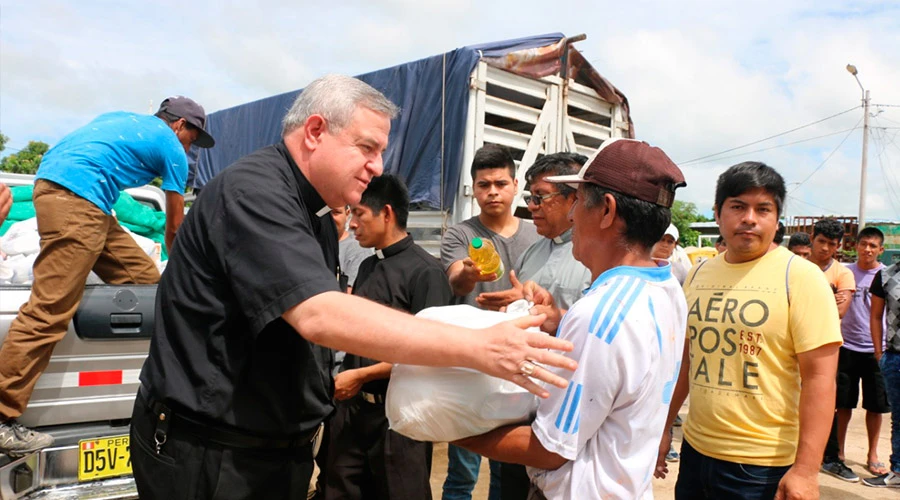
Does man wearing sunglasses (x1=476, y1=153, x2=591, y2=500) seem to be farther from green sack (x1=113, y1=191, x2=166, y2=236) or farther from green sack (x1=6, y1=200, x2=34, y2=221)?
green sack (x1=6, y1=200, x2=34, y2=221)

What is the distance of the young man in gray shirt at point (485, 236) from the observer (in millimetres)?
3574

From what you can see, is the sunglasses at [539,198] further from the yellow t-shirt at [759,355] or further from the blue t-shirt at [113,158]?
the blue t-shirt at [113,158]

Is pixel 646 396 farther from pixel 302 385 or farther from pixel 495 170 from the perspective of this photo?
pixel 495 170

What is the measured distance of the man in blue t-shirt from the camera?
8.82 feet

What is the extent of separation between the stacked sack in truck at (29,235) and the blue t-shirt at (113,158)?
1.37 ft

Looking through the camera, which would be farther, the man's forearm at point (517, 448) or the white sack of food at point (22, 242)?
the white sack of food at point (22, 242)

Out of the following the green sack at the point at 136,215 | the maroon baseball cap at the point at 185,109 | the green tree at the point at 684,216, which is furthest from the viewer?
the green tree at the point at 684,216

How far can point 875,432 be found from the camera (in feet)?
18.0

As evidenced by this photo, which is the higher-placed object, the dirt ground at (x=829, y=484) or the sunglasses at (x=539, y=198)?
the sunglasses at (x=539, y=198)

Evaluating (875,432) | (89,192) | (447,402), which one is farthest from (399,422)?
(875,432)

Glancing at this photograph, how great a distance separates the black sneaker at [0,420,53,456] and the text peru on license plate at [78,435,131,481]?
17cm

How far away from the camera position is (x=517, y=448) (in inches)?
58.6

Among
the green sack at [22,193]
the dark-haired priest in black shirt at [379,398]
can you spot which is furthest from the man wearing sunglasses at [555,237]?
the green sack at [22,193]

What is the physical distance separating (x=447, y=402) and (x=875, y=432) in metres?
5.68
